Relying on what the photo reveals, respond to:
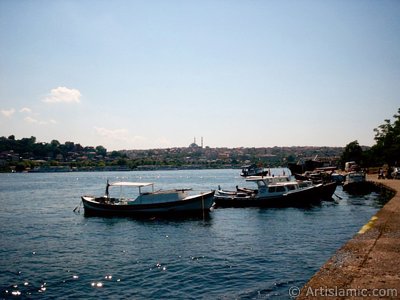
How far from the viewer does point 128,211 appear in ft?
111

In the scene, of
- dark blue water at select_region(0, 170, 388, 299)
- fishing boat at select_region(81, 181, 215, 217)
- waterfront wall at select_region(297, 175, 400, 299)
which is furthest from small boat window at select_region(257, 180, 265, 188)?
waterfront wall at select_region(297, 175, 400, 299)

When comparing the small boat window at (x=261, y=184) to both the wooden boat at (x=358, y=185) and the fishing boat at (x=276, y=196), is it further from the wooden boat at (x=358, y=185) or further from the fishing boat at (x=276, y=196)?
the wooden boat at (x=358, y=185)

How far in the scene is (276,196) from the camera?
36969 millimetres

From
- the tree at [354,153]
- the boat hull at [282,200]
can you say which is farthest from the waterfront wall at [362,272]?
the tree at [354,153]

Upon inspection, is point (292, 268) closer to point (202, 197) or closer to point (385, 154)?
point (202, 197)

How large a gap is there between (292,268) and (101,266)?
8888 mm

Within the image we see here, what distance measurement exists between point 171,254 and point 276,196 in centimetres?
1994

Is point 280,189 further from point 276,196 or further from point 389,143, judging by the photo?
point 389,143

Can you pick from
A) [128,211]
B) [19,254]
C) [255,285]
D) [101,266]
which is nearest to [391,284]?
[255,285]

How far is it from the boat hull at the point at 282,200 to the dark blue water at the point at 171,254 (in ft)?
9.81

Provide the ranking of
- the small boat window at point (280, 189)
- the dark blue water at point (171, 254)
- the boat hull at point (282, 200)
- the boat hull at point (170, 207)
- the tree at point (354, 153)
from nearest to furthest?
the dark blue water at point (171, 254) < the boat hull at point (170, 207) < the boat hull at point (282, 200) < the small boat window at point (280, 189) < the tree at point (354, 153)

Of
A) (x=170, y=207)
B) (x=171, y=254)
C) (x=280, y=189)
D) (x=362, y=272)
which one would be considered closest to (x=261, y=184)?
(x=280, y=189)

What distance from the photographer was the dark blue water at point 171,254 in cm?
1417

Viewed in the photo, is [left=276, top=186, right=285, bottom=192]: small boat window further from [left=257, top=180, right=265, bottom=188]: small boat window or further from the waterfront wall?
the waterfront wall
